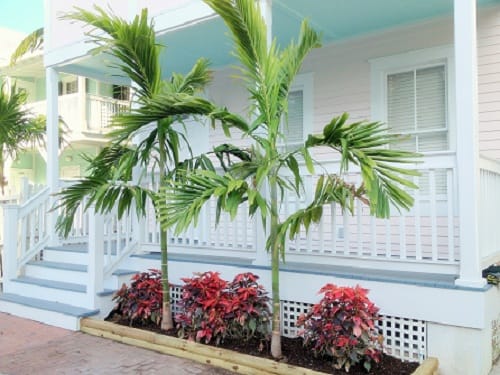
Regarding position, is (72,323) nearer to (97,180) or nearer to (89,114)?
(97,180)

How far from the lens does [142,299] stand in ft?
16.1

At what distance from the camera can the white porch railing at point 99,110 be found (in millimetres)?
12969

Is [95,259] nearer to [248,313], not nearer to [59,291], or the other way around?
[59,291]

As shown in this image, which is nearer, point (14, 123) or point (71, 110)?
point (14, 123)

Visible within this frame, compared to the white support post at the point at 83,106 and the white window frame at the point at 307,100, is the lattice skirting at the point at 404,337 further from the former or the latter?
the white support post at the point at 83,106

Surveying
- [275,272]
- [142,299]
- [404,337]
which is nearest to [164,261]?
[142,299]

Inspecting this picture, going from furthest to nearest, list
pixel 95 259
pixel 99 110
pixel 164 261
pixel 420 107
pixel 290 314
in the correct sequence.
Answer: pixel 99 110
pixel 420 107
pixel 95 259
pixel 164 261
pixel 290 314

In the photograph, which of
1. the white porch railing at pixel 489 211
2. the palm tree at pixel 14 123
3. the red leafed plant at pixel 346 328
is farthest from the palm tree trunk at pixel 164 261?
the palm tree at pixel 14 123

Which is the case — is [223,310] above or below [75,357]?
above

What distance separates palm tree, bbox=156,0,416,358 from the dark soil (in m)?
0.17

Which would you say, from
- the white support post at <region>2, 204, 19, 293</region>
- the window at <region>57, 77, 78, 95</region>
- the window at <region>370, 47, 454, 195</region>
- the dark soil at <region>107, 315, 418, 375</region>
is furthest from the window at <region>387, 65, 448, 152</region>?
the window at <region>57, 77, 78, 95</region>

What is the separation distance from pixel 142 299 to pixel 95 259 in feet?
2.71

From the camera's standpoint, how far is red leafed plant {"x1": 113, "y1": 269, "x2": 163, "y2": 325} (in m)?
4.82

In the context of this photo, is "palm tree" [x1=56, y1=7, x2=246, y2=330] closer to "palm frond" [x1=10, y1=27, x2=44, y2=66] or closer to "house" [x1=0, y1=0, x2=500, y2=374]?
"house" [x1=0, y1=0, x2=500, y2=374]
